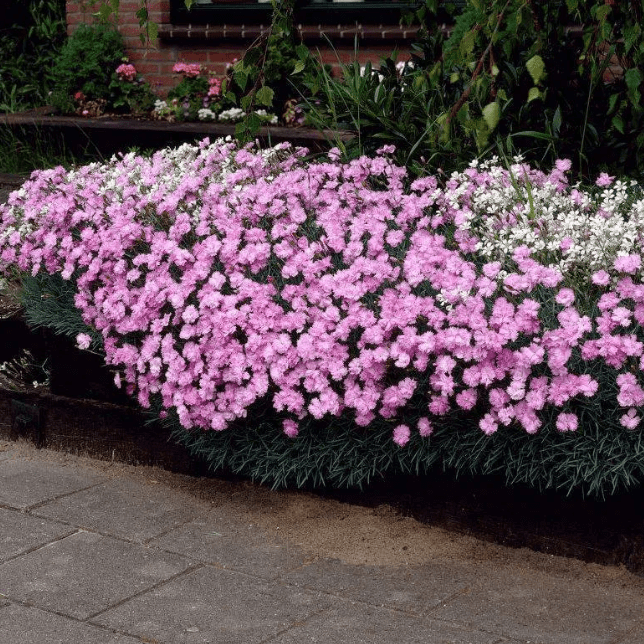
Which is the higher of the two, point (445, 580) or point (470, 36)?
point (470, 36)

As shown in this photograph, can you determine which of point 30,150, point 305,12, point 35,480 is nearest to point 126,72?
point 30,150

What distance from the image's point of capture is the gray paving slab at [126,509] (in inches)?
159

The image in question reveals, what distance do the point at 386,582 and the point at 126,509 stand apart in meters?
1.14

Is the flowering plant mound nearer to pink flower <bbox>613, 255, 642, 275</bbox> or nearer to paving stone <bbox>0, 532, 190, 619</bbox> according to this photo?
pink flower <bbox>613, 255, 642, 275</bbox>

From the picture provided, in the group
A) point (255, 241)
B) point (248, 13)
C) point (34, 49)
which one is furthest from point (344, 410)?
point (34, 49)

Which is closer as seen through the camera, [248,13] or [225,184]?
[225,184]

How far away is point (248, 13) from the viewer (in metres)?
8.04

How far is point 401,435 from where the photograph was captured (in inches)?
145

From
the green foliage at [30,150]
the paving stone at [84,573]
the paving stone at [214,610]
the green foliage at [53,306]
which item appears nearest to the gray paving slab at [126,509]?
the paving stone at [84,573]

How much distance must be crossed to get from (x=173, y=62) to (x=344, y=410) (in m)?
5.14

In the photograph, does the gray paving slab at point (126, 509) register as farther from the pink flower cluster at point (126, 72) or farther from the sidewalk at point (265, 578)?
the pink flower cluster at point (126, 72)

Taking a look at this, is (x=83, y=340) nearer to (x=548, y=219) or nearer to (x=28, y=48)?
(x=548, y=219)

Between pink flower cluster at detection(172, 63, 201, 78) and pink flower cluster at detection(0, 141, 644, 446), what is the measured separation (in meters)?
3.28

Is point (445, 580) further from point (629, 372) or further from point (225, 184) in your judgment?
point (225, 184)
